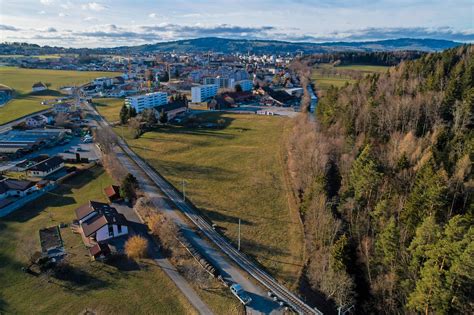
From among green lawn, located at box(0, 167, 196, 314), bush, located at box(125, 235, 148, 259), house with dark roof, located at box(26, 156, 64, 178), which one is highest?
house with dark roof, located at box(26, 156, 64, 178)

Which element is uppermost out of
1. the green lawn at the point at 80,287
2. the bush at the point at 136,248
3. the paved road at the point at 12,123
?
the paved road at the point at 12,123

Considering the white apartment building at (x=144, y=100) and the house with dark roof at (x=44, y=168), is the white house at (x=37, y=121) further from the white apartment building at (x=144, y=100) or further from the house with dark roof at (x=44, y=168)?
the house with dark roof at (x=44, y=168)

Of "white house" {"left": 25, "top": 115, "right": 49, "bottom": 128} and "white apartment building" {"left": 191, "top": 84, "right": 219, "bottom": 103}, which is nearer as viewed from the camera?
"white house" {"left": 25, "top": 115, "right": 49, "bottom": 128}

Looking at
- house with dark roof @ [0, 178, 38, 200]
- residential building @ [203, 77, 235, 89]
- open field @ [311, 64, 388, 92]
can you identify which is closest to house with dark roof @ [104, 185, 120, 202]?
house with dark roof @ [0, 178, 38, 200]

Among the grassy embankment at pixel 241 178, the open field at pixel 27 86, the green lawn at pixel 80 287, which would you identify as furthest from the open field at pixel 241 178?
the open field at pixel 27 86

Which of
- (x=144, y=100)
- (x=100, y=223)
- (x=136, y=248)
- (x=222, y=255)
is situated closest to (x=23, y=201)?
(x=100, y=223)

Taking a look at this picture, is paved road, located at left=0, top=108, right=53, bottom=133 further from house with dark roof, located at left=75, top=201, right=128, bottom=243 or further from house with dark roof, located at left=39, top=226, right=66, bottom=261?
house with dark roof, located at left=75, top=201, right=128, bottom=243

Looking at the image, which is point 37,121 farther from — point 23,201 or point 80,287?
point 80,287

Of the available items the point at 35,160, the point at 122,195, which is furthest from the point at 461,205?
the point at 35,160
